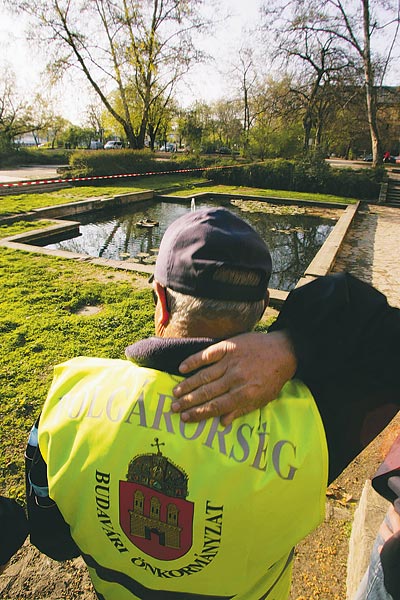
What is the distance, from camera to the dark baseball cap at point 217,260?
891mm

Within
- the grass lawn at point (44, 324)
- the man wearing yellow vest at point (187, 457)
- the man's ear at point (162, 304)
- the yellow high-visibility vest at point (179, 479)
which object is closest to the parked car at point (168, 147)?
the grass lawn at point (44, 324)

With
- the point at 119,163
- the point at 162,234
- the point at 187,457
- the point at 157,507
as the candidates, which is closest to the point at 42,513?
the point at 157,507

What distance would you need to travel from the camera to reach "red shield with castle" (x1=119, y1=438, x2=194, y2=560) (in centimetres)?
80

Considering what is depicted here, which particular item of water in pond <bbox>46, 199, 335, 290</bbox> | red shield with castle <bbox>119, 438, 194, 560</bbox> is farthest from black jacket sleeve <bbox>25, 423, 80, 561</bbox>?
water in pond <bbox>46, 199, 335, 290</bbox>

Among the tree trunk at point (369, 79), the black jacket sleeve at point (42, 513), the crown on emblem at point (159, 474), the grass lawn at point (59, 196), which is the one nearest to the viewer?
the crown on emblem at point (159, 474)

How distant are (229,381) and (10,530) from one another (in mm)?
857

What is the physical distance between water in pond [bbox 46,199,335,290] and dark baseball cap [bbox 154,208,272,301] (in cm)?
578

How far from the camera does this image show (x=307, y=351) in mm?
1014

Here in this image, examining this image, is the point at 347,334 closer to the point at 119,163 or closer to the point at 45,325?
the point at 45,325

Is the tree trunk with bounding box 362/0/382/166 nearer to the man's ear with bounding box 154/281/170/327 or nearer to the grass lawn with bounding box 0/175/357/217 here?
the grass lawn with bounding box 0/175/357/217

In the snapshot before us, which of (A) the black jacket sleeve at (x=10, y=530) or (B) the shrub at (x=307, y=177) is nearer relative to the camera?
(A) the black jacket sleeve at (x=10, y=530)

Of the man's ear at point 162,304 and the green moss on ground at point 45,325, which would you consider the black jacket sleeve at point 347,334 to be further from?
the green moss on ground at point 45,325

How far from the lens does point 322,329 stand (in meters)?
1.03

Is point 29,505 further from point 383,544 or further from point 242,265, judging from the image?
point 383,544
